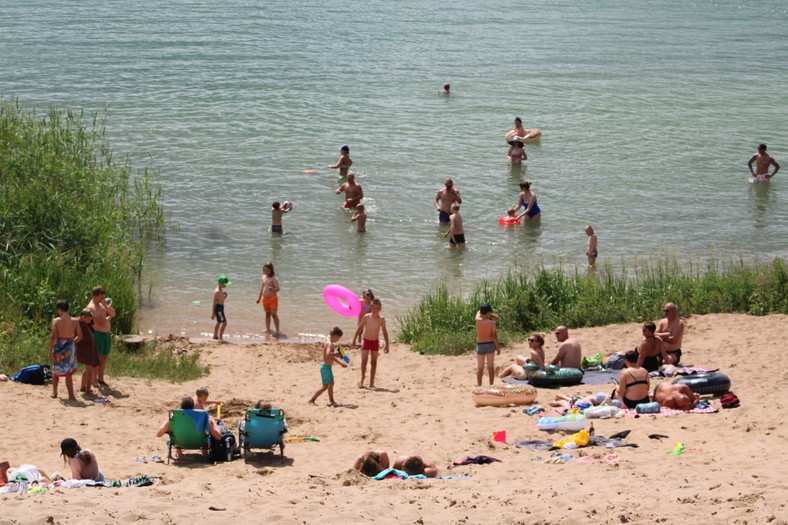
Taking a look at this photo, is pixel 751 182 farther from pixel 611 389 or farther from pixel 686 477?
pixel 686 477

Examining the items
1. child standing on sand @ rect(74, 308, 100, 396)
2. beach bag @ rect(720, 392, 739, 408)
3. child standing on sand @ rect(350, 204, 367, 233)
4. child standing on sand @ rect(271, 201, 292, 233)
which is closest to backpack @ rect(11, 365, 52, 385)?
child standing on sand @ rect(74, 308, 100, 396)

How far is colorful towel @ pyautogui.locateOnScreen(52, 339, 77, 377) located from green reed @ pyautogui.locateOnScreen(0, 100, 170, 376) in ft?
6.34

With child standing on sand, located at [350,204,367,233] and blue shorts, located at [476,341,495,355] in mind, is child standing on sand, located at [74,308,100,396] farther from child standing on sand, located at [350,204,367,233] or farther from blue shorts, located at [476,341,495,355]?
child standing on sand, located at [350,204,367,233]

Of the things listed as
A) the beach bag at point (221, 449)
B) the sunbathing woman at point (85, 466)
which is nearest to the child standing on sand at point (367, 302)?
the beach bag at point (221, 449)

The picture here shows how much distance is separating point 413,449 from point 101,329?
4493 mm

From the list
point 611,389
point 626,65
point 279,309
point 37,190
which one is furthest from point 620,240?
point 626,65

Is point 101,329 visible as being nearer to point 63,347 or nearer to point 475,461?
point 63,347

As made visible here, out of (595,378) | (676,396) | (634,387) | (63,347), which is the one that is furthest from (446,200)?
(63,347)

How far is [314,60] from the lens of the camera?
43.0 meters

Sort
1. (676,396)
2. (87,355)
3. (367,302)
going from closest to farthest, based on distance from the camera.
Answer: (676,396) → (87,355) → (367,302)

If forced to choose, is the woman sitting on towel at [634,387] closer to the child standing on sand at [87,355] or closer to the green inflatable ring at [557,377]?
the green inflatable ring at [557,377]

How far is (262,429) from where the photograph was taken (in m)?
11.8

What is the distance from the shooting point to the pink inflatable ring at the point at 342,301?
62.0 feet

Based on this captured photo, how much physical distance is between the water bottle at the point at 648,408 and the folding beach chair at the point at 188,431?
5014 millimetres
